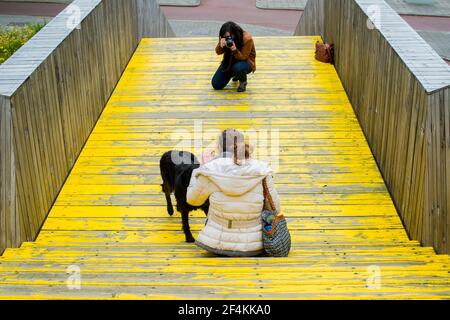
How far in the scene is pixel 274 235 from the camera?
5.34 m

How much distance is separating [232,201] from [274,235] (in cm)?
42

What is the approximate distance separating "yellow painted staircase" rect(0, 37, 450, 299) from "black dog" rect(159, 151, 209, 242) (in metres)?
0.29

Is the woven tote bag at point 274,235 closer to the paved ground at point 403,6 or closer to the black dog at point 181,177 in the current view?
the black dog at point 181,177

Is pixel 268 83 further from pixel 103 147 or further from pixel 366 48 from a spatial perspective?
pixel 103 147

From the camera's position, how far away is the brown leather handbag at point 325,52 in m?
11.0

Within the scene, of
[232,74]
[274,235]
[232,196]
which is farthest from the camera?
[232,74]

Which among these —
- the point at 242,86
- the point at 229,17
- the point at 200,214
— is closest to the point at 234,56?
the point at 242,86

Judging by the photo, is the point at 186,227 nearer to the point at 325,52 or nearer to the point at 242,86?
the point at 242,86

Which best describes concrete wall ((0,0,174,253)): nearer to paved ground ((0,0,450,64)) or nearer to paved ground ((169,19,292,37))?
paved ground ((169,19,292,37))

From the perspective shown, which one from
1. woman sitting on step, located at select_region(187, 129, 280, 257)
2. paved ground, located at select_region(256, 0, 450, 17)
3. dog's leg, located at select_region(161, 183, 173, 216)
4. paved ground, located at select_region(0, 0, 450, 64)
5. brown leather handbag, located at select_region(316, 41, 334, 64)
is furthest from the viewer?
paved ground, located at select_region(256, 0, 450, 17)

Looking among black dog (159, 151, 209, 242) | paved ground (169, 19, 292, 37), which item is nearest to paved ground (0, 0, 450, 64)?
paved ground (169, 19, 292, 37)

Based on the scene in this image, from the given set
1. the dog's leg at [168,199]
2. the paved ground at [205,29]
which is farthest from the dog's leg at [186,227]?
the paved ground at [205,29]

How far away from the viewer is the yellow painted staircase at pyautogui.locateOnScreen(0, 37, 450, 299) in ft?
15.2

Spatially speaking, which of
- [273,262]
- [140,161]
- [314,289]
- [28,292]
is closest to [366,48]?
[140,161]
